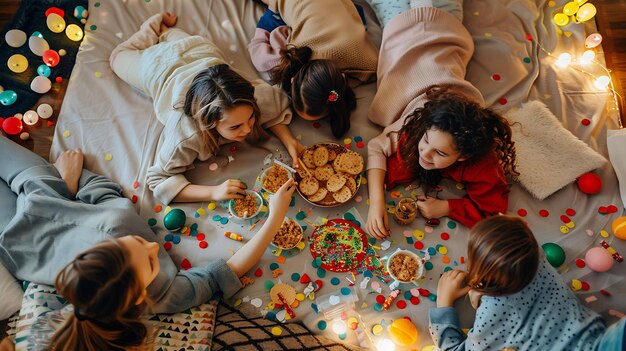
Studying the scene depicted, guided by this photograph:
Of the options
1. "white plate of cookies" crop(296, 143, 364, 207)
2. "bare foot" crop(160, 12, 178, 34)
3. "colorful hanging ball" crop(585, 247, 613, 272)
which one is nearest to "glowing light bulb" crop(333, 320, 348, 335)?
"white plate of cookies" crop(296, 143, 364, 207)

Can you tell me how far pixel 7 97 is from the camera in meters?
1.95

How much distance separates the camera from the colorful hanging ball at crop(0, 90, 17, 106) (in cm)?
194

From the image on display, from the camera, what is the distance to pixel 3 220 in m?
1.52

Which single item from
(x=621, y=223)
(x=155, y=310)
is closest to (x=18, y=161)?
(x=155, y=310)

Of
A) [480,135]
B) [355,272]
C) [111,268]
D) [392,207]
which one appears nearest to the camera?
[111,268]

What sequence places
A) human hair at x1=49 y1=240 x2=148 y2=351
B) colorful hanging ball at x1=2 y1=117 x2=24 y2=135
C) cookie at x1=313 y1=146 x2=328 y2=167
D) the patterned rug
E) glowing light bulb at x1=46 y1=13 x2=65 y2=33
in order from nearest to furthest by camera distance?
human hair at x1=49 y1=240 x2=148 y2=351 → the patterned rug → cookie at x1=313 y1=146 x2=328 y2=167 → colorful hanging ball at x1=2 y1=117 x2=24 y2=135 → glowing light bulb at x1=46 y1=13 x2=65 y2=33

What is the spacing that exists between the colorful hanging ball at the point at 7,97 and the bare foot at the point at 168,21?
70cm

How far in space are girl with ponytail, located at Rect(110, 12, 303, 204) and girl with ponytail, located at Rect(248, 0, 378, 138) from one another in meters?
0.12

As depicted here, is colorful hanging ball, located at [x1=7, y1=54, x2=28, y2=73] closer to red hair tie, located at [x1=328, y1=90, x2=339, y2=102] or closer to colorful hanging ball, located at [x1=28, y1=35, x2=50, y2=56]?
colorful hanging ball, located at [x1=28, y1=35, x2=50, y2=56]

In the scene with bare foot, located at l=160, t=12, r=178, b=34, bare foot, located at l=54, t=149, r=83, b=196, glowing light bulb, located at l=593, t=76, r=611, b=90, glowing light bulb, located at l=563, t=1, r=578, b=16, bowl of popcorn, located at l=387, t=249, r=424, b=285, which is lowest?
bowl of popcorn, located at l=387, t=249, r=424, b=285

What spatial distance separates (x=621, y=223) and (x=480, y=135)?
2.21 feet

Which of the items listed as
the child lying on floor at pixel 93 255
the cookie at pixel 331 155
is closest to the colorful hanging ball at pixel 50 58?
the child lying on floor at pixel 93 255

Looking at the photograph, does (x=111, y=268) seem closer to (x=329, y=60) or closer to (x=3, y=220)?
(x=3, y=220)

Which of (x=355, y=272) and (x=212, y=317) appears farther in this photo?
(x=355, y=272)
